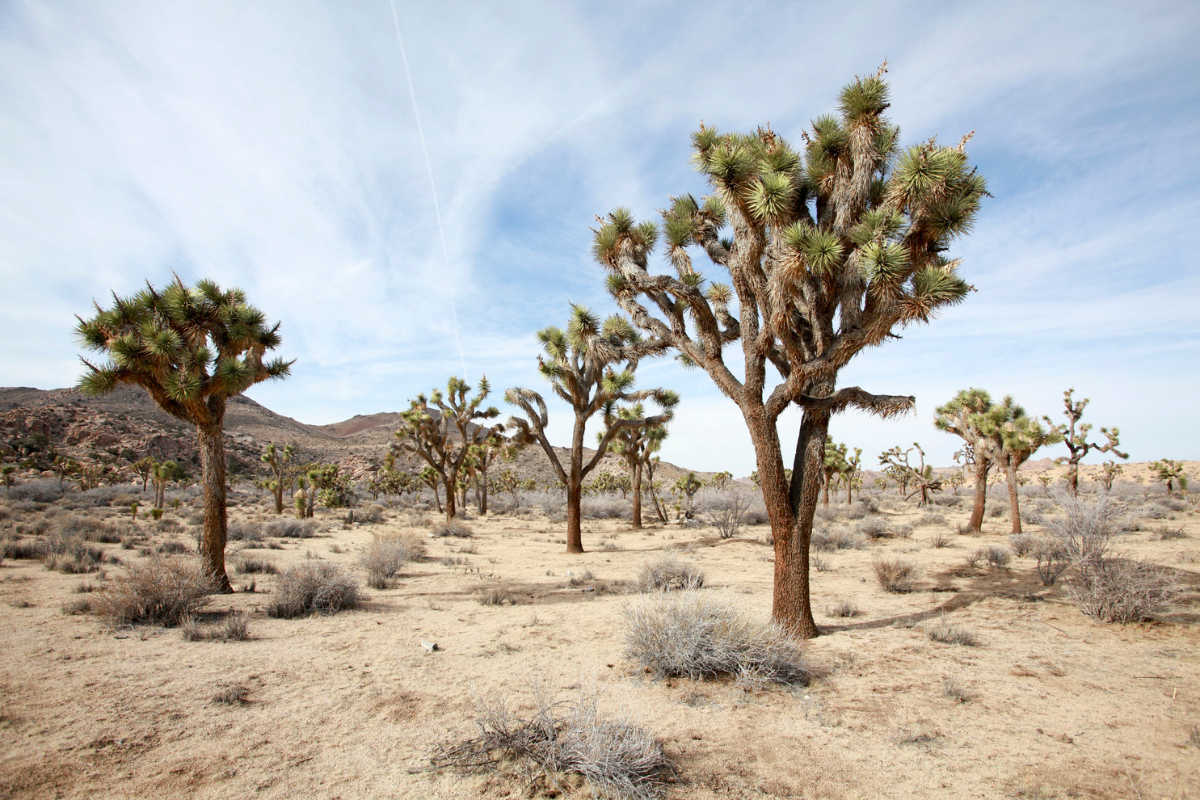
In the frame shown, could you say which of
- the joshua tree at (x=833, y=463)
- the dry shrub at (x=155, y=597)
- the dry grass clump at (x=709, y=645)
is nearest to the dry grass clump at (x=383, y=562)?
the dry shrub at (x=155, y=597)

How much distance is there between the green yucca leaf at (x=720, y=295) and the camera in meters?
8.99

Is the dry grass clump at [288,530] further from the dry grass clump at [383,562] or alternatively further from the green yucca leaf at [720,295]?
the green yucca leaf at [720,295]

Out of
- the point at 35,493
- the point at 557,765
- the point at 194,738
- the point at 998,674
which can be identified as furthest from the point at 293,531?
the point at 998,674

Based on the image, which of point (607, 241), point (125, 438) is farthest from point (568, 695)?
point (125, 438)

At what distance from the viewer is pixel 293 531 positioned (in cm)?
1884

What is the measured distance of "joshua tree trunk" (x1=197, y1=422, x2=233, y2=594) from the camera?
30.1ft

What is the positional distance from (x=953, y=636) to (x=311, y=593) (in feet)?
29.7

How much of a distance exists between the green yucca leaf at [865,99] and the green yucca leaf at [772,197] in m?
1.44

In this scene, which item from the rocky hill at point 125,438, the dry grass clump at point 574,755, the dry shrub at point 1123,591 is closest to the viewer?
the dry grass clump at point 574,755

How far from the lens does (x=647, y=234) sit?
30.3ft

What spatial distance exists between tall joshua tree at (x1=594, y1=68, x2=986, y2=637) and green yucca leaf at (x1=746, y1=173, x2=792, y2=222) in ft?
0.05

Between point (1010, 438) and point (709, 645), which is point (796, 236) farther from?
point (1010, 438)

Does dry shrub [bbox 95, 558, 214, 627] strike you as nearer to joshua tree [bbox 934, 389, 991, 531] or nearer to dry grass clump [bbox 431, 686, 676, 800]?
dry grass clump [bbox 431, 686, 676, 800]

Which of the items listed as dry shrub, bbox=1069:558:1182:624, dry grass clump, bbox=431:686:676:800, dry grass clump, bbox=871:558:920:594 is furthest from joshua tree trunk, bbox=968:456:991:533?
dry grass clump, bbox=431:686:676:800
